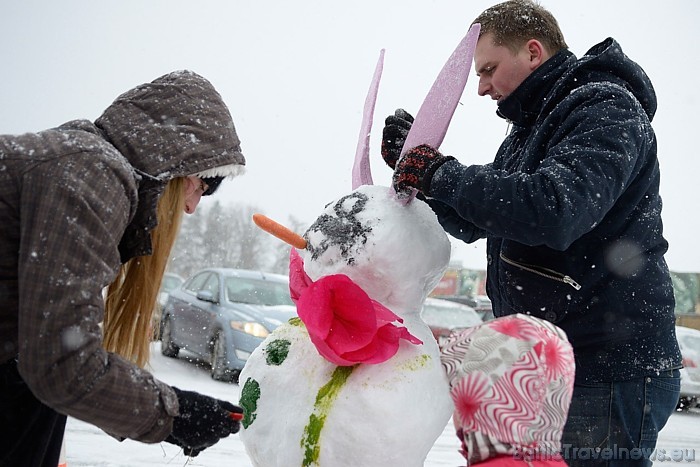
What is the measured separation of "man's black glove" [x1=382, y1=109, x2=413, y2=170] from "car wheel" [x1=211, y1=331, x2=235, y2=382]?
5.33m

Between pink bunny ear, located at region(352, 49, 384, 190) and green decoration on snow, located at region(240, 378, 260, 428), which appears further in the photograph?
pink bunny ear, located at region(352, 49, 384, 190)

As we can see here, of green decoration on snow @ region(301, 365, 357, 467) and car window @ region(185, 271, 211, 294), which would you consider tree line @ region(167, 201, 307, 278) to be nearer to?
car window @ region(185, 271, 211, 294)

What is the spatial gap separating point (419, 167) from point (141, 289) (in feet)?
2.72

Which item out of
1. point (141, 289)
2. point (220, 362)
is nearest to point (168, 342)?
point (220, 362)

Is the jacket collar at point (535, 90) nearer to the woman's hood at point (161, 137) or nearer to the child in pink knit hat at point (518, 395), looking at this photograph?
the child in pink knit hat at point (518, 395)

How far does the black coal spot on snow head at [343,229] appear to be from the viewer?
194 cm

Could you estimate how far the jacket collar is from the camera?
2145 millimetres

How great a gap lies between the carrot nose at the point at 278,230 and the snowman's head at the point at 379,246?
32 millimetres

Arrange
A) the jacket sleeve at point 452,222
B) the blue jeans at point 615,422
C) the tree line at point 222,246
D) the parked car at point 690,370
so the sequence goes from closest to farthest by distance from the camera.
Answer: the blue jeans at point 615,422 → the jacket sleeve at point 452,222 → the parked car at point 690,370 → the tree line at point 222,246

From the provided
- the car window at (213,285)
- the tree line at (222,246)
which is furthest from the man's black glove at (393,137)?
the tree line at (222,246)

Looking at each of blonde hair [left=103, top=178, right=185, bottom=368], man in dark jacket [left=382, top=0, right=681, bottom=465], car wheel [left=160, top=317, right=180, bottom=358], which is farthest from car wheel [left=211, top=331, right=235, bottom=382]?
man in dark jacket [left=382, top=0, right=681, bottom=465]

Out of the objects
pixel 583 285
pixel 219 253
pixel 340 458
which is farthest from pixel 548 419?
pixel 219 253

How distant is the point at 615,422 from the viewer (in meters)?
1.89

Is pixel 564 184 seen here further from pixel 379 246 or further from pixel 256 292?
pixel 256 292
